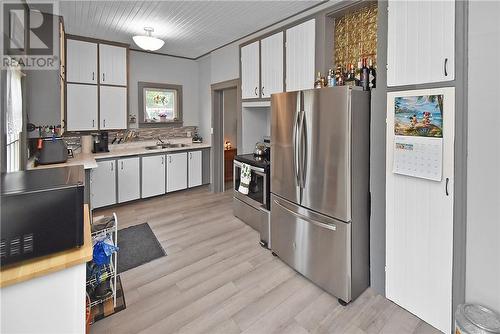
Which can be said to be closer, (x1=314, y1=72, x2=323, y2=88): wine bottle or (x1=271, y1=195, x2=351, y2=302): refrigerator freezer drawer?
(x1=271, y1=195, x2=351, y2=302): refrigerator freezer drawer

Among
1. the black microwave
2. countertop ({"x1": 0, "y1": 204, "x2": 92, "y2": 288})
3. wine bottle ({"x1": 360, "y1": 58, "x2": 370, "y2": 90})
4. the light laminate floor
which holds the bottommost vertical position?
the light laminate floor

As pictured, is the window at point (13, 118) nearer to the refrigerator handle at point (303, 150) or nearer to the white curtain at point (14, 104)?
the white curtain at point (14, 104)

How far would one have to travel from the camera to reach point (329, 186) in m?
2.16

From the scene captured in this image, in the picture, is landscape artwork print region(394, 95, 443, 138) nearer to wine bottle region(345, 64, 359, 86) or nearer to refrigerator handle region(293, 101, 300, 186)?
wine bottle region(345, 64, 359, 86)

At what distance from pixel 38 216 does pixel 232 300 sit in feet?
5.17

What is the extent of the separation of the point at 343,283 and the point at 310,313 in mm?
355

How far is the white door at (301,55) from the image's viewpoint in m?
2.91

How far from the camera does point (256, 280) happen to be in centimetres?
241

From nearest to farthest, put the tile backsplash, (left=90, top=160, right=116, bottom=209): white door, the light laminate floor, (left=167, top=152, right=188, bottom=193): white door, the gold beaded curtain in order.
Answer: the light laminate floor, the gold beaded curtain, (left=90, top=160, right=116, bottom=209): white door, the tile backsplash, (left=167, top=152, right=188, bottom=193): white door

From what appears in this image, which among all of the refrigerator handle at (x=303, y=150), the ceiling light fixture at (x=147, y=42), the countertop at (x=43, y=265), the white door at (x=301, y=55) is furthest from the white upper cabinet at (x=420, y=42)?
the ceiling light fixture at (x=147, y=42)

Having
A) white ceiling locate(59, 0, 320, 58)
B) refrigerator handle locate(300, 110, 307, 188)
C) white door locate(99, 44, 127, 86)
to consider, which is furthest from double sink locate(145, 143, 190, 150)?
refrigerator handle locate(300, 110, 307, 188)

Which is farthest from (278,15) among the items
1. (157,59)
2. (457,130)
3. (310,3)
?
(157,59)

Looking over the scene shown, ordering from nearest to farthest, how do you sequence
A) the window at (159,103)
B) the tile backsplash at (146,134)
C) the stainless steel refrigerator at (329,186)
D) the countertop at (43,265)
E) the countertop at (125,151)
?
1. the countertop at (43,265)
2. the stainless steel refrigerator at (329,186)
3. the countertop at (125,151)
4. the tile backsplash at (146,134)
5. the window at (159,103)

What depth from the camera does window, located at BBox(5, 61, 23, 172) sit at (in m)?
1.93
